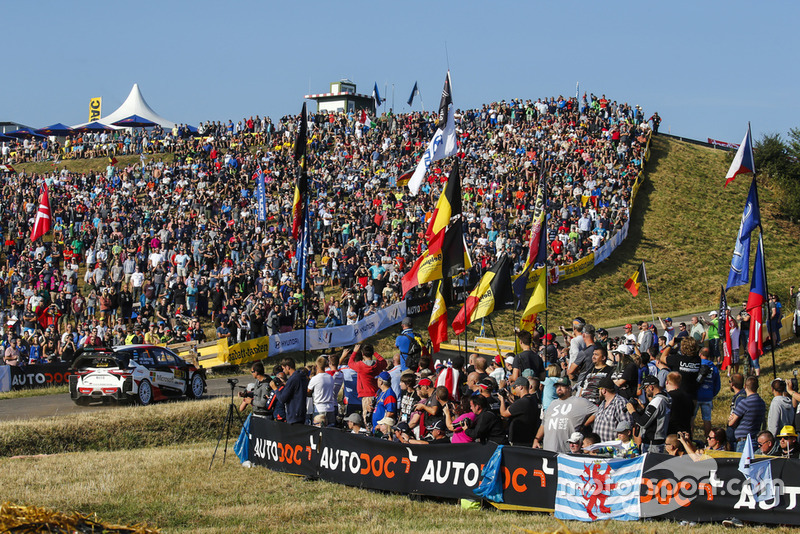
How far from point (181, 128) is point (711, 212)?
1257 inches

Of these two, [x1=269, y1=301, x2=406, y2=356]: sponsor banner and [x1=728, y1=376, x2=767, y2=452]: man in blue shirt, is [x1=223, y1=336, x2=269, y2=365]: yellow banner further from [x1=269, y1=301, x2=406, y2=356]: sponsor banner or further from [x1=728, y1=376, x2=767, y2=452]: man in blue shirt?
[x1=728, y1=376, x2=767, y2=452]: man in blue shirt

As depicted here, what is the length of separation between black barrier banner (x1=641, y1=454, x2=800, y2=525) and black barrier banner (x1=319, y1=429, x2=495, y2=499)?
2017 mm

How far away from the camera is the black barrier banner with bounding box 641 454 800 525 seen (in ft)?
31.4

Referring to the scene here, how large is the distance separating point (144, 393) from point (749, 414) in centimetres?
1473

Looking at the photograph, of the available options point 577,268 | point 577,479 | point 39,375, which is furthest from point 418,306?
point 577,479

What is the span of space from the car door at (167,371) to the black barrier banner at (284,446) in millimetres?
8194

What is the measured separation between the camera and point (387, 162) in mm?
47375

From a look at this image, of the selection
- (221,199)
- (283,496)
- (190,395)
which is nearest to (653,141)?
(221,199)

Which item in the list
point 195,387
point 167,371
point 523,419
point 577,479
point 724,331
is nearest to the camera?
point 577,479

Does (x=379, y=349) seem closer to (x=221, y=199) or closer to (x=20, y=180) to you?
(x=221, y=199)

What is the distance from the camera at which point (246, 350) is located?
1125 inches

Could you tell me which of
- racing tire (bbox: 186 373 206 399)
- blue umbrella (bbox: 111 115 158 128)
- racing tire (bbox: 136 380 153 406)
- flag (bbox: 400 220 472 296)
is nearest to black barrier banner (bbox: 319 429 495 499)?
flag (bbox: 400 220 472 296)

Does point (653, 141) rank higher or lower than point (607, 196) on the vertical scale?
higher

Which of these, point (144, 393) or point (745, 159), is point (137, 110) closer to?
point (144, 393)
